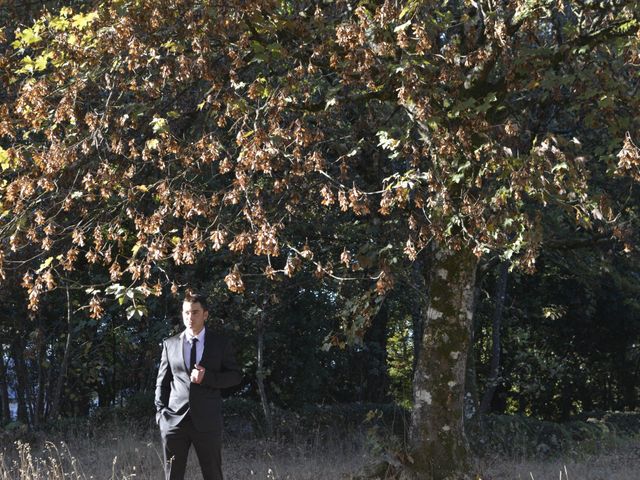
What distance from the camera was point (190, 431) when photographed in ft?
22.5

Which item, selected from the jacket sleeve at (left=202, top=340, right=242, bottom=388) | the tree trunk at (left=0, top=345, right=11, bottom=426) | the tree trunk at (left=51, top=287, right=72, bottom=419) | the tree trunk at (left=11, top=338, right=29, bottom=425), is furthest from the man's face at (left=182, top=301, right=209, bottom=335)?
the tree trunk at (left=0, top=345, right=11, bottom=426)

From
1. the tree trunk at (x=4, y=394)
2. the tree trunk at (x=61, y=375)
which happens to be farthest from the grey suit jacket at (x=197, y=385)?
the tree trunk at (x=4, y=394)

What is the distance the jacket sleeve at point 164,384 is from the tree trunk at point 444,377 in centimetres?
321

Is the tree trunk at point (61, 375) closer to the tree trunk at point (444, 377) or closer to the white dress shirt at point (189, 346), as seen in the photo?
the tree trunk at point (444, 377)

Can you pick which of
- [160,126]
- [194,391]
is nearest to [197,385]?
[194,391]

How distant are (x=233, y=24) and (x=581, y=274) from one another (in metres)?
8.80

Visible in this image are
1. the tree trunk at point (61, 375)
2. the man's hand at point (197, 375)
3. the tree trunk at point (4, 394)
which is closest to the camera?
the man's hand at point (197, 375)

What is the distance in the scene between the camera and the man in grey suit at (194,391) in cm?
683

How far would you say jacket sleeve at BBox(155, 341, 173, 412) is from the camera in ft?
23.0

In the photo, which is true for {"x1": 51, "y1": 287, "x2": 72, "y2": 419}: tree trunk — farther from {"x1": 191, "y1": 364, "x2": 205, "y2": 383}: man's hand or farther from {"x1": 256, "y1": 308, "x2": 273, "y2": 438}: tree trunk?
{"x1": 191, "y1": 364, "x2": 205, "y2": 383}: man's hand

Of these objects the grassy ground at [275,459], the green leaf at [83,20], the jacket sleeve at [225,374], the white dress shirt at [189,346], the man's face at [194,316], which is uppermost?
the green leaf at [83,20]

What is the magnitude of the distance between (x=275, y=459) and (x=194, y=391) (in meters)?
6.04

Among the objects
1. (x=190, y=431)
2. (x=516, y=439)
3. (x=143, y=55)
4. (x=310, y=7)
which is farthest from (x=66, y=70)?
(x=516, y=439)

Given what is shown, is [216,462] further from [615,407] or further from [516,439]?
[615,407]
